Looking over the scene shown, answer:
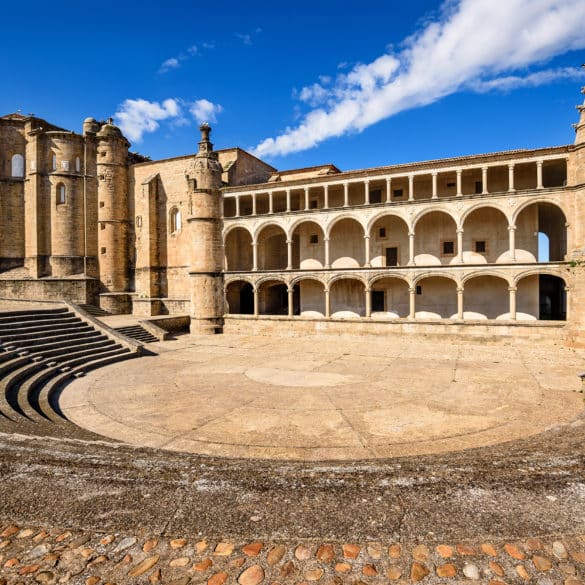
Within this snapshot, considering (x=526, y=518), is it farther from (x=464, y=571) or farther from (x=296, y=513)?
(x=296, y=513)

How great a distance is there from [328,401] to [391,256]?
61.2ft

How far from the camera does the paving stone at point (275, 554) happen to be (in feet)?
9.42

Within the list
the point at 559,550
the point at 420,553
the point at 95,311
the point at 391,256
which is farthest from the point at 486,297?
the point at 95,311

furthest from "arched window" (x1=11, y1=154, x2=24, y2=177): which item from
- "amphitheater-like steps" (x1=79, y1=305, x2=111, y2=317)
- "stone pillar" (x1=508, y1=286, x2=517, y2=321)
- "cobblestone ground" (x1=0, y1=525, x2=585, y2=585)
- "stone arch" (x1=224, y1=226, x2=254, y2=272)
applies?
"stone pillar" (x1=508, y1=286, x2=517, y2=321)

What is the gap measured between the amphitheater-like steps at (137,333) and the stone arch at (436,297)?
18.0 m

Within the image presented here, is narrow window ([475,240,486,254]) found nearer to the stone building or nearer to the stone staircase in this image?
the stone building

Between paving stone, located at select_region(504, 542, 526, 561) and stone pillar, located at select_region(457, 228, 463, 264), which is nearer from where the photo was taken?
paving stone, located at select_region(504, 542, 526, 561)

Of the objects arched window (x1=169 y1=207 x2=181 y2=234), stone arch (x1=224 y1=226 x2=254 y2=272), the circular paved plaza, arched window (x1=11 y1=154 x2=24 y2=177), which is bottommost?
the circular paved plaza

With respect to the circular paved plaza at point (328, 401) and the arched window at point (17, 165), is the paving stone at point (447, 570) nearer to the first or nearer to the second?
the circular paved plaza at point (328, 401)

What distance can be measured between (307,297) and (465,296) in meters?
11.6

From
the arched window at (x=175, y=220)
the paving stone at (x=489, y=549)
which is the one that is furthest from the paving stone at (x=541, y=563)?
the arched window at (x=175, y=220)

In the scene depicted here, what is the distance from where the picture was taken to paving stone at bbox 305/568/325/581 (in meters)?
2.72

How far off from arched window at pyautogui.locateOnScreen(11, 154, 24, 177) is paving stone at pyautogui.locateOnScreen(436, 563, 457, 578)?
43.0m

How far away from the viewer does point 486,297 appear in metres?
25.3
